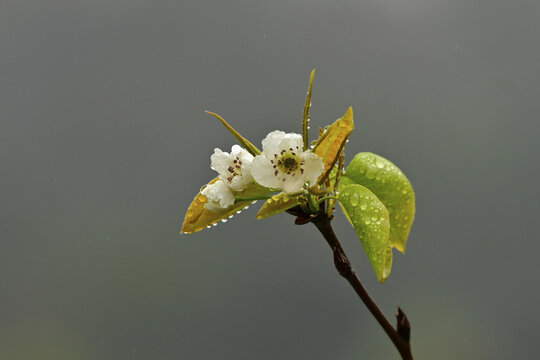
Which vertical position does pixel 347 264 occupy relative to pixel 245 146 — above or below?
below

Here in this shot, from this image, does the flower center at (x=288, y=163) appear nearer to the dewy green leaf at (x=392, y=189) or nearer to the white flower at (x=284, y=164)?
the white flower at (x=284, y=164)

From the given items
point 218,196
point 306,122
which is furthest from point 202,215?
point 306,122

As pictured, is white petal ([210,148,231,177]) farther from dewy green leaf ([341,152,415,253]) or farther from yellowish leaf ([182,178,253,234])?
dewy green leaf ([341,152,415,253])

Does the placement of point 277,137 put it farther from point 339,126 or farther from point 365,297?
point 365,297

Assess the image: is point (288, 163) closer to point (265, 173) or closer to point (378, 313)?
point (265, 173)

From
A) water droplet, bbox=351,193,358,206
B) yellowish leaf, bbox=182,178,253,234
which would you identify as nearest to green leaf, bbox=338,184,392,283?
water droplet, bbox=351,193,358,206

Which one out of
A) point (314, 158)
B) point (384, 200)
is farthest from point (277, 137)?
point (384, 200)
